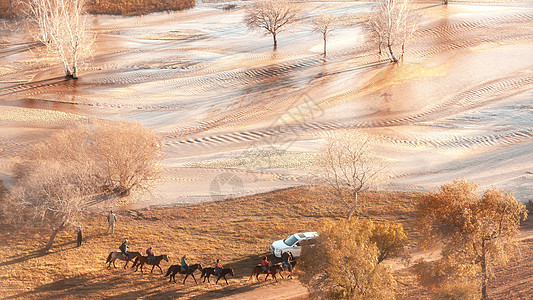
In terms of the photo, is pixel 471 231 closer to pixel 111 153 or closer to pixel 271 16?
pixel 111 153

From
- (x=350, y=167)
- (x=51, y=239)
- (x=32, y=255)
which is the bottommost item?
(x=32, y=255)

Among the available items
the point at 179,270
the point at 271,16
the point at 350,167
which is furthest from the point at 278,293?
the point at 271,16

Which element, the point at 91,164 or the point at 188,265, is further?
the point at 91,164

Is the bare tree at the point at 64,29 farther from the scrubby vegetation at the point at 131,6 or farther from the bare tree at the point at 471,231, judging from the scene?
the bare tree at the point at 471,231

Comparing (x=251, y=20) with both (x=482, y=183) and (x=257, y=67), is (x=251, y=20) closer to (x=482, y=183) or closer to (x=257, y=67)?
(x=257, y=67)

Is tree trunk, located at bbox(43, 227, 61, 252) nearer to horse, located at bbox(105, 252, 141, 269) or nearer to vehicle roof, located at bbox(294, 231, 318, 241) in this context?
horse, located at bbox(105, 252, 141, 269)

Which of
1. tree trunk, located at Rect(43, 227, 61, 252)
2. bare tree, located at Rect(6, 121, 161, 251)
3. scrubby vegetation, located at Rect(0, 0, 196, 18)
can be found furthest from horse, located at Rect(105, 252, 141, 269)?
scrubby vegetation, located at Rect(0, 0, 196, 18)
